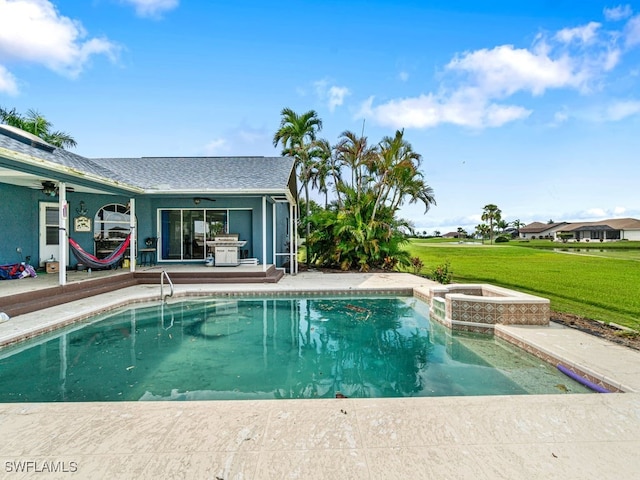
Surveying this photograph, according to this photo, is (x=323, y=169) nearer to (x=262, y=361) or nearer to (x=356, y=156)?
(x=356, y=156)

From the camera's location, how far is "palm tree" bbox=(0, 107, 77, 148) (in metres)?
19.7

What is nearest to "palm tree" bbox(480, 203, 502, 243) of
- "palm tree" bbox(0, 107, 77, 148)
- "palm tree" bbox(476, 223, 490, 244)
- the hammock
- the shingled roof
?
"palm tree" bbox(476, 223, 490, 244)

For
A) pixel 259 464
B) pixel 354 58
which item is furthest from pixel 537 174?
pixel 259 464

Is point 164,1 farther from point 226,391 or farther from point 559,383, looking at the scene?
point 559,383

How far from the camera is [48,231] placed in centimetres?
1066

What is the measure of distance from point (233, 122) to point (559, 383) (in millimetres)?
18423

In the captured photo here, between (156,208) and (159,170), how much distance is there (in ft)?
5.87

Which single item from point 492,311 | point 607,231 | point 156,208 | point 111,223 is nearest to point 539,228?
point 607,231

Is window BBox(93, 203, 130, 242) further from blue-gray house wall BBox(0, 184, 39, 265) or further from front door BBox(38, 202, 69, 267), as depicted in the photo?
blue-gray house wall BBox(0, 184, 39, 265)

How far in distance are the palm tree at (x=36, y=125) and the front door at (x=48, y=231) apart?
40.8ft

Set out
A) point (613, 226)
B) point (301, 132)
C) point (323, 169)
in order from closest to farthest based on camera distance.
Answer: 1. point (323, 169)
2. point (301, 132)
3. point (613, 226)

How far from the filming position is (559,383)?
381 cm

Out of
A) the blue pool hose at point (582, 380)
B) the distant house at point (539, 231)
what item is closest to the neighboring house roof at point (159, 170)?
the blue pool hose at point (582, 380)

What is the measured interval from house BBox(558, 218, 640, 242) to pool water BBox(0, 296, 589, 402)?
2691 inches
